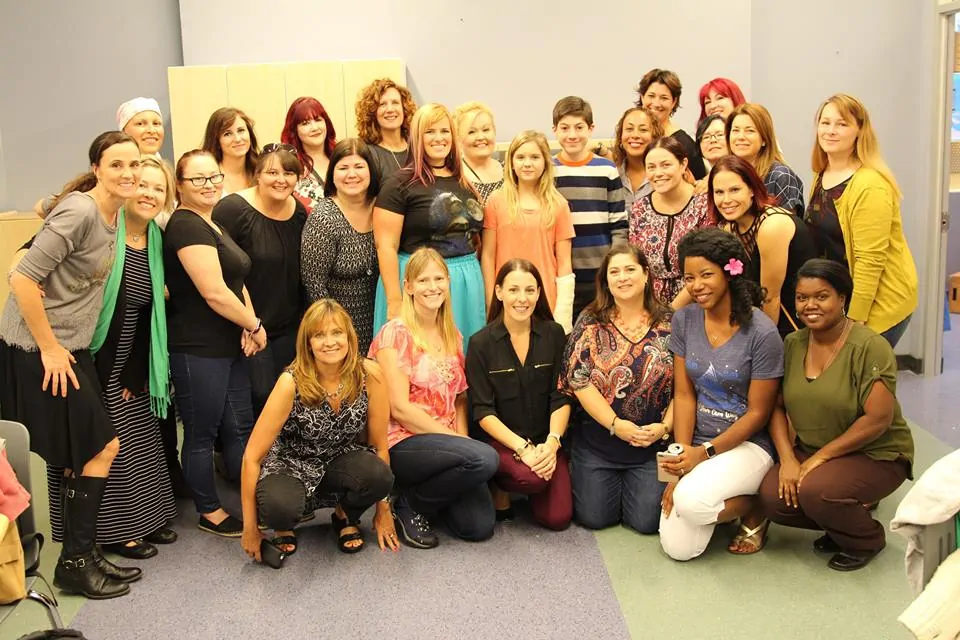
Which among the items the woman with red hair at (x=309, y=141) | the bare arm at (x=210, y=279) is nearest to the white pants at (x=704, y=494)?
the bare arm at (x=210, y=279)

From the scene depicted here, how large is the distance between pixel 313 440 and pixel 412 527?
0.50 meters

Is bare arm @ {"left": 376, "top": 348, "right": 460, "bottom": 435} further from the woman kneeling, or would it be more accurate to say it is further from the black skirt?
the black skirt

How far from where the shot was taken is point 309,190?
13.1 feet

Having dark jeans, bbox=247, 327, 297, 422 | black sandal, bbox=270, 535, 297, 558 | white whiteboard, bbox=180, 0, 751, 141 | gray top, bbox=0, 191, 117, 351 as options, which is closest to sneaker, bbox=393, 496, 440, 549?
black sandal, bbox=270, 535, 297, 558

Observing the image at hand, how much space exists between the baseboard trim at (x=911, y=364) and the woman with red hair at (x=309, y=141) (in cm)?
345

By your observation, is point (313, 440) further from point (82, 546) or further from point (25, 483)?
point (25, 483)

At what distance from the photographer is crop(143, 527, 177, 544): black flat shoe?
3537 millimetres

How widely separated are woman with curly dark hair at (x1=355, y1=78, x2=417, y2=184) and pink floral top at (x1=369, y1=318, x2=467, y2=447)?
2.67 ft

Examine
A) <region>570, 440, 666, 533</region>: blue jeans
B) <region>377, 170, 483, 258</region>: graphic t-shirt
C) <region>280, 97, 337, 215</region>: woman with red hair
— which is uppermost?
<region>280, 97, 337, 215</region>: woman with red hair

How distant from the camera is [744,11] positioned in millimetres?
5562

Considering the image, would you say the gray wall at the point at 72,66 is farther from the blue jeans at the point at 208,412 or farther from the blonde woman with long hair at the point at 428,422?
the blonde woman with long hair at the point at 428,422

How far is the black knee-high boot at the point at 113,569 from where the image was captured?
3.15m

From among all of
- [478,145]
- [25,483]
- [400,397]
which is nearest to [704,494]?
[400,397]

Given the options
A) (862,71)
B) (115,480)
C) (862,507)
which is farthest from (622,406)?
(862,71)
